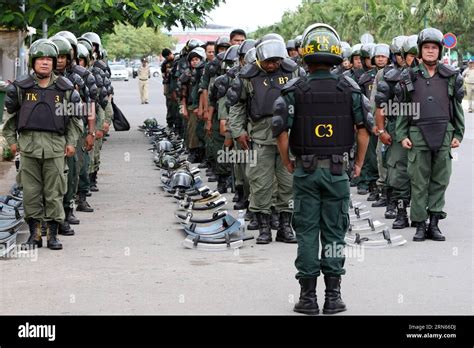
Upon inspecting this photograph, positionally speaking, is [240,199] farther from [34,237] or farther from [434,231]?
[34,237]

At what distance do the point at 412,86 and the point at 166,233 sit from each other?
2.90 metres

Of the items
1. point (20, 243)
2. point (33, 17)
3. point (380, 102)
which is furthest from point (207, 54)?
point (20, 243)

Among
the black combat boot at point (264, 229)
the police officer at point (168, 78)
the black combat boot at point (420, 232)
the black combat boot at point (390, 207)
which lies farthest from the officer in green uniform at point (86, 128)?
the police officer at point (168, 78)

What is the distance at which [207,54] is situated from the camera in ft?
59.3

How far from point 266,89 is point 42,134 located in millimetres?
2199

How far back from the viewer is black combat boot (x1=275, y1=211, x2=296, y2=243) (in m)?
11.0

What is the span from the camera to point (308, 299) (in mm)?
7828

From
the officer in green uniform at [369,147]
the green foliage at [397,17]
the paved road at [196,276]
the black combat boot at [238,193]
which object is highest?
the green foliage at [397,17]

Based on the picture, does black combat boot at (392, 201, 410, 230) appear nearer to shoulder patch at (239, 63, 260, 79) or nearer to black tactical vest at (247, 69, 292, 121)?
black tactical vest at (247, 69, 292, 121)

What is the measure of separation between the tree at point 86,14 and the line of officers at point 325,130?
1507 mm

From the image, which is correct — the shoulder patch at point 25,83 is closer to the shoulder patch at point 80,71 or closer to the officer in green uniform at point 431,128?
the shoulder patch at point 80,71

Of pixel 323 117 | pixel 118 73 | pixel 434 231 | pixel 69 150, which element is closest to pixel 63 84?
pixel 69 150

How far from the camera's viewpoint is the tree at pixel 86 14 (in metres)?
19.5

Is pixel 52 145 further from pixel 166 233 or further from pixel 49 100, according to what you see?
pixel 166 233
